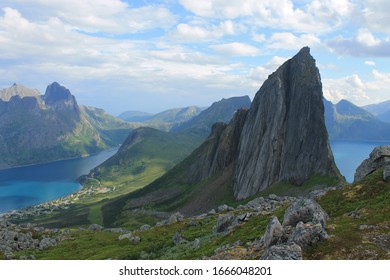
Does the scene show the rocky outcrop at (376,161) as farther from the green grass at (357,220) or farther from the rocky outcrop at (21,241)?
the rocky outcrop at (21,241)

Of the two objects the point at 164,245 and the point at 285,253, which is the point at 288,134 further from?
the point at 285,253

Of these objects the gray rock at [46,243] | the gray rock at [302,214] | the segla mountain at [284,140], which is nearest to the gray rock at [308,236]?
the gray rock at [302,214]

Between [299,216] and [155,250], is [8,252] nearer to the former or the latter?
[155,250]

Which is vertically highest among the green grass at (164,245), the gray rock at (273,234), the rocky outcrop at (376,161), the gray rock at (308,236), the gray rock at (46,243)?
the rocky outcrop at (376,161)

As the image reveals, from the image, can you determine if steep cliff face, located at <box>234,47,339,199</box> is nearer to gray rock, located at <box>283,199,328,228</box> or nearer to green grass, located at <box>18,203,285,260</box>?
green grass, located at <box>18,203,285,260</box>

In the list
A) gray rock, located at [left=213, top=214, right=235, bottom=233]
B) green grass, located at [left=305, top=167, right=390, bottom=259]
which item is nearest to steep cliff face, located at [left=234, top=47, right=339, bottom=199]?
gray rock, located at [left=213, top=214, right=235, bottom=233]

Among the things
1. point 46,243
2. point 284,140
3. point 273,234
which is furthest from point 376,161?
point 284,140

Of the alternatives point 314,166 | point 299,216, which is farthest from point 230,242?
point 314,166
